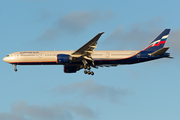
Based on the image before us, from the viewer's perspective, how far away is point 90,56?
61938 mm

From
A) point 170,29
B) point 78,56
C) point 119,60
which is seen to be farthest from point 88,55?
point 170,29

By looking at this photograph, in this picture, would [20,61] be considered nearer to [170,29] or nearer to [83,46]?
[83,46]

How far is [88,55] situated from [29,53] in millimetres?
12356

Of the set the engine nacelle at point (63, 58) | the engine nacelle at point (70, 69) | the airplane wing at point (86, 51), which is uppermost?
the airplane wing at point (86, 51)

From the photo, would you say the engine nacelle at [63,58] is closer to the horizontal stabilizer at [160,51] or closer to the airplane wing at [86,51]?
the airplane wing at [86,51]

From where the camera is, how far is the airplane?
199 feet

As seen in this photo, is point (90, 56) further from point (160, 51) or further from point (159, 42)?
point (159, 42)

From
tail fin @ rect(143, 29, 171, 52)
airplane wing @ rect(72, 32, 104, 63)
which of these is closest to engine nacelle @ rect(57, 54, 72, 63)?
airplane wing @ rect(72, 32, 104, 63)

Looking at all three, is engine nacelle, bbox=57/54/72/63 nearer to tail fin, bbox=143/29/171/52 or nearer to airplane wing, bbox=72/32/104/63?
airplane wing, bbox=72/32/104/63

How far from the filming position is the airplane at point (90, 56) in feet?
199

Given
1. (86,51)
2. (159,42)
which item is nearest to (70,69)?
(86,51)

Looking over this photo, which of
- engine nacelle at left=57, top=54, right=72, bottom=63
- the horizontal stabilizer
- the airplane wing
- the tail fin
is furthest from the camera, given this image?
the tail fin

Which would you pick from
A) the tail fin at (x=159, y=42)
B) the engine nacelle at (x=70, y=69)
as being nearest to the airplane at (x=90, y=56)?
the tail fin at (x=159, y=42)

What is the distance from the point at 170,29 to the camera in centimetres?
6519
